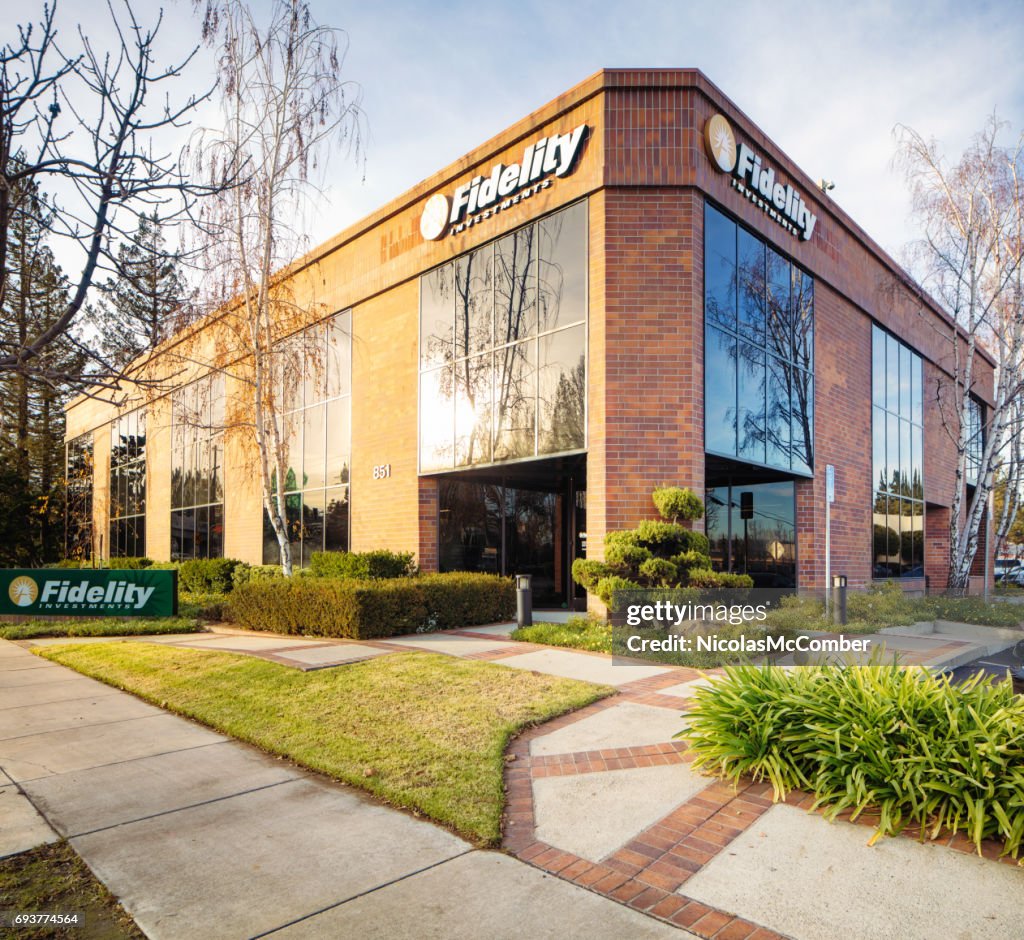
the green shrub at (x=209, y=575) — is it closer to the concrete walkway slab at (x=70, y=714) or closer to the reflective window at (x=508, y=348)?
the reflective window at (x=508, y=348)

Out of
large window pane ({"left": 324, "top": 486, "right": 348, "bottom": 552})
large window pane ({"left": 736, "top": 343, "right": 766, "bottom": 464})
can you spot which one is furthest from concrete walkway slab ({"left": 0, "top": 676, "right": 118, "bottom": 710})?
large window pane ({"left": 736, "top": 343, "right": 766, "bottom": 464})

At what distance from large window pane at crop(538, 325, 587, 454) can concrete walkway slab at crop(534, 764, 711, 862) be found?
327 inches

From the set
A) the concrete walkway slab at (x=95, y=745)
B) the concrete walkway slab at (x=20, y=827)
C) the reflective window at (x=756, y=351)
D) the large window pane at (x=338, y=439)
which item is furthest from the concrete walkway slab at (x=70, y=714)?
the large window pane at (x=338, y=439)

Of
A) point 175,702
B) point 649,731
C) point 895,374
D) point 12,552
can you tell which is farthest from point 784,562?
point 12,552

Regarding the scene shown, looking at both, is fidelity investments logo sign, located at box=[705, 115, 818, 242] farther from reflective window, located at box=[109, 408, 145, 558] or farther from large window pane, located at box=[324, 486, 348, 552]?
reflective window, located at box=[109, 408, 145, 558]

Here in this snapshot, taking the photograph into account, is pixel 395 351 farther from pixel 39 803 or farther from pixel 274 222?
pixel 39 803

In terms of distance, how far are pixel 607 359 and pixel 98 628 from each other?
33.3 feet

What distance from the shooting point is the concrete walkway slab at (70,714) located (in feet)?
21.1

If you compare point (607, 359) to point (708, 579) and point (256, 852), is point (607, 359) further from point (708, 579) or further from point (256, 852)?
point (256, 852)

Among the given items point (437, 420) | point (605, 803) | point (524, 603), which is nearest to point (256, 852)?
point (605, 803)

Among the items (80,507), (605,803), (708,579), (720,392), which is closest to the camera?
(605,803)

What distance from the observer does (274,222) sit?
1472cm

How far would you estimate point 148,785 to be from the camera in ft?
16.2

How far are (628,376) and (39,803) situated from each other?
10.0 metres
